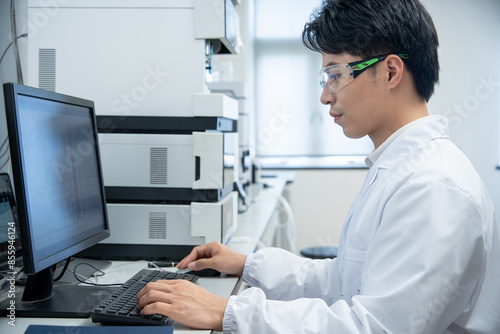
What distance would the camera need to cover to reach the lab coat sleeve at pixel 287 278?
121 cm

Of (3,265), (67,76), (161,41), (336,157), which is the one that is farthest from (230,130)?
(336,157)

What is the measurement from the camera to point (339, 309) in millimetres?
836

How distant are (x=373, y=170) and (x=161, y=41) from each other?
74 centimetres

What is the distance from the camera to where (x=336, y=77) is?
42.2 inches

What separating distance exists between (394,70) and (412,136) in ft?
0.51

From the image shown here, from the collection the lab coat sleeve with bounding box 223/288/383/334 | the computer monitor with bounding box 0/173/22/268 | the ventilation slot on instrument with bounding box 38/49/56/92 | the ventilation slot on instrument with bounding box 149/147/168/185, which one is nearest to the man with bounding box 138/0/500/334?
the lab coat sleeve with bounding box 223/288/383/334

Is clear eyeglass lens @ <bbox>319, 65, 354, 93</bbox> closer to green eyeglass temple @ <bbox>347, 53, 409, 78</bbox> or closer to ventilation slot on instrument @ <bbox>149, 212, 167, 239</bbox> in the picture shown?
green eyeglass temple @ <bbox>347, 53, 409, 78</bbox>

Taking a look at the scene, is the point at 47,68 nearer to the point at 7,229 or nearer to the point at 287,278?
the point at 7,229

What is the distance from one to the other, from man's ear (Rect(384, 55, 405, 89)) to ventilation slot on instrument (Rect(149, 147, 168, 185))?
2.24 feet

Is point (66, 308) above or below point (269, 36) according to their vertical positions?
below

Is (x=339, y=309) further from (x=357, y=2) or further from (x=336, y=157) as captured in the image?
(x=336, y=157)

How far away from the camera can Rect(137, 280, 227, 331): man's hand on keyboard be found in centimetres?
86

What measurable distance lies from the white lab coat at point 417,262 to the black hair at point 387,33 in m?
0.15

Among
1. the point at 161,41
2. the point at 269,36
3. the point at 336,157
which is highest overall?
the point at 269,36
